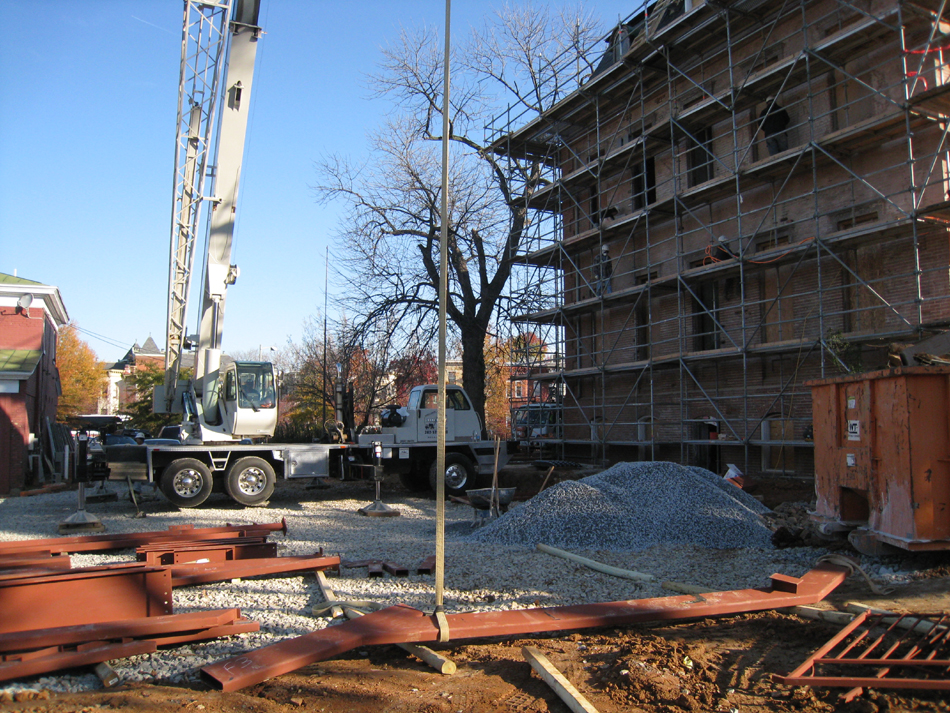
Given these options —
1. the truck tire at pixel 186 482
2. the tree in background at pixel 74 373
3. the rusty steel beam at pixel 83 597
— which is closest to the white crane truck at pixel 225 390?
the truck tire at pixel 186 482

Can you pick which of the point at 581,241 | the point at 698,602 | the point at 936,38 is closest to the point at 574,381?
the point at 581,241

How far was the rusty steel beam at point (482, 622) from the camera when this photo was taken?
4305 millimetres

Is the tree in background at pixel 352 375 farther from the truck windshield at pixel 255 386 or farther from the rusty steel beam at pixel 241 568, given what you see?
the rusty steel beam at pixel 241 568

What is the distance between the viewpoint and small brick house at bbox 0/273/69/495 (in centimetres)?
1973

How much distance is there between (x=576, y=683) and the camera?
4.32 metres

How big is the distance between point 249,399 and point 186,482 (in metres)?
2.13

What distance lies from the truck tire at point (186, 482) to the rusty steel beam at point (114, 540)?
4.17m

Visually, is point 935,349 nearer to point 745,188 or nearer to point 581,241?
point 745,188

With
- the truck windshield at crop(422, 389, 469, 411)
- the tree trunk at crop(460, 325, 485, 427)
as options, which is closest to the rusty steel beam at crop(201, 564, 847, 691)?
the truck windshield at crop(422, 389, 469, 411)

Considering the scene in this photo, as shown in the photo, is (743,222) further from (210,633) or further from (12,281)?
(12,281)

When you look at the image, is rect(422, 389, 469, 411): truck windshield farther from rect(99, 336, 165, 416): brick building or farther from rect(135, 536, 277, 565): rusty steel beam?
rect(99, 336, 165, 416): brick building

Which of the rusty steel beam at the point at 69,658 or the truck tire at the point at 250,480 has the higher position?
the truck tire at the point at 250,480

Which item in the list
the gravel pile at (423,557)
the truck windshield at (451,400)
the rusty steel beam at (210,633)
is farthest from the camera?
the truck windshield at (451,400)

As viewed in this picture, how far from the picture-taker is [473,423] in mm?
16766
